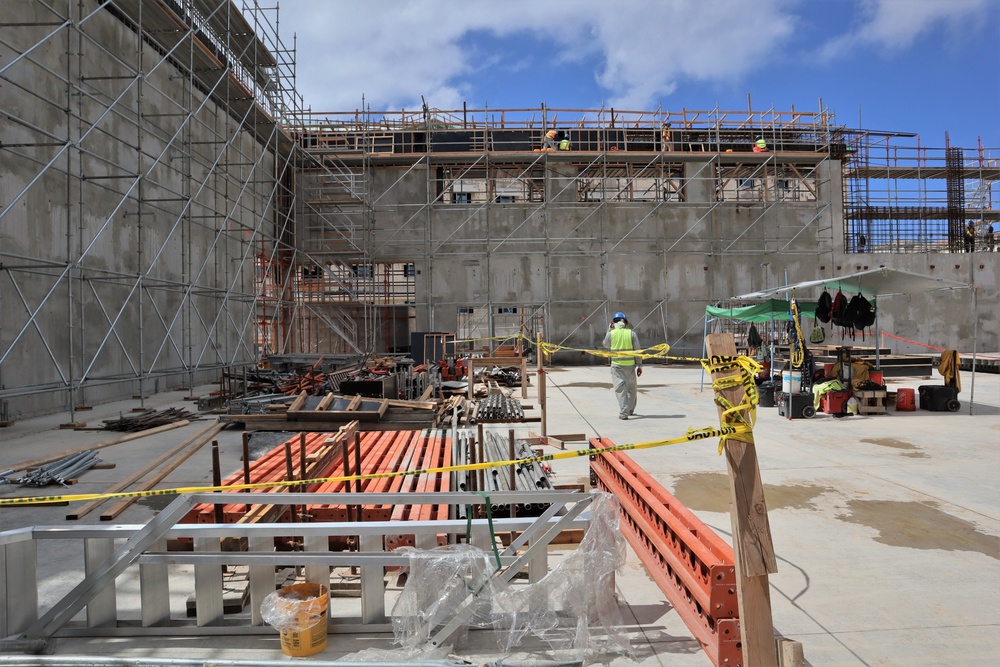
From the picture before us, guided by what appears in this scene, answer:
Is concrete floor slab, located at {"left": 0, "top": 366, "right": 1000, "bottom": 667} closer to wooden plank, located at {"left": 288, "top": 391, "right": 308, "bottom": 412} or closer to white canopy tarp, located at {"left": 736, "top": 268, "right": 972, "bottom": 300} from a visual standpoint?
wooden plank, located at {"left": 288, "top": 391, "right": 308, "bottom": 412}

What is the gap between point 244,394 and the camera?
11.6 m

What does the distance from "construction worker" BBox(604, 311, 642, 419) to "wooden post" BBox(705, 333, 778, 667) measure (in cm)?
690

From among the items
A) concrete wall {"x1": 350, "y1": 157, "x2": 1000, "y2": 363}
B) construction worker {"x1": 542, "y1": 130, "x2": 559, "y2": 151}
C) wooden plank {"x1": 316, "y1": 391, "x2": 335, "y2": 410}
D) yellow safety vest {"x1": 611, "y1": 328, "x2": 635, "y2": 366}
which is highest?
construction worker {"x1": 542, "y1": 130, "x2": 559, "y2": 151}

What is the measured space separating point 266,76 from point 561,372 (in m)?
13.3

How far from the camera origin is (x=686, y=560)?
3076 millimetres

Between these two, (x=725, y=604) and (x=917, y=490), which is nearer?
(x=725, y=604)

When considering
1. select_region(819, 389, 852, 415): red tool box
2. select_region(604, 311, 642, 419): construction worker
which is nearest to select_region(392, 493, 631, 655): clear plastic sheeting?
select_region(604, 311, 642, 419): construction worker

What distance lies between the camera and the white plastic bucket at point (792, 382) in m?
9.78

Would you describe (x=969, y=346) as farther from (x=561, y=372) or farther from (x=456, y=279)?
(x=456, y=279)

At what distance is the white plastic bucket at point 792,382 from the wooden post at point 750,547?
8.29 m

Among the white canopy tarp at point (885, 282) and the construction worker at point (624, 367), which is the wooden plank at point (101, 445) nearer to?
the construction worker at point (624, 367)

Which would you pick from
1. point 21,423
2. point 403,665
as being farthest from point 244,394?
point 403,665

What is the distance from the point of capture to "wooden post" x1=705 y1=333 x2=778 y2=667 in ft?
7.66

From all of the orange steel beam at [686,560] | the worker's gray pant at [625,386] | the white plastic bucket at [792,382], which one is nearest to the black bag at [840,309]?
the white plastic bucket at [792,382]
